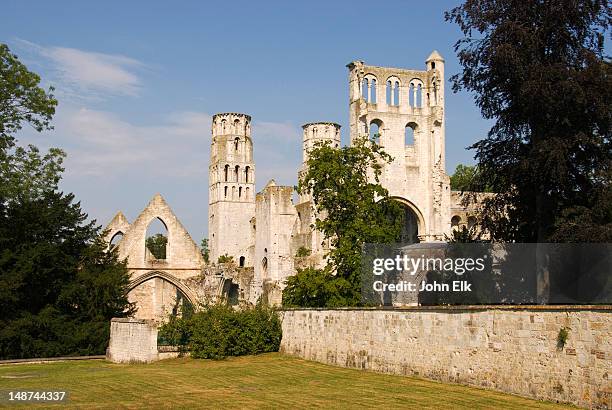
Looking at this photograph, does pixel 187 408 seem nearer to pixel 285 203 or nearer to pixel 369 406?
pixel 369 406

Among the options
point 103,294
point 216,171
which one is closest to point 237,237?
point 216,171

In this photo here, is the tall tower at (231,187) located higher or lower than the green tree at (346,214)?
higher

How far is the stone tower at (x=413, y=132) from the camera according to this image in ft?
138

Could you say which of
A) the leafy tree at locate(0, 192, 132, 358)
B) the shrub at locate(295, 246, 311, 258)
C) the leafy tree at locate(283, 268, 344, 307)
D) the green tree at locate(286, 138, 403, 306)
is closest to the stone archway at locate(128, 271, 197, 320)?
the shrub at locate(295, 246, 311, 258)

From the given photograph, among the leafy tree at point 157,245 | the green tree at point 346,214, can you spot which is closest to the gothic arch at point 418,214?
the green tree at point 346,214

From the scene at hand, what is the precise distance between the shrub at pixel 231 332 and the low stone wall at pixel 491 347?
135 inches

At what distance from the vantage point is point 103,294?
30266 mm

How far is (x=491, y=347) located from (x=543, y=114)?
9.32 metres

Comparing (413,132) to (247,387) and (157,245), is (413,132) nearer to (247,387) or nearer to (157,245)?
(247,387)

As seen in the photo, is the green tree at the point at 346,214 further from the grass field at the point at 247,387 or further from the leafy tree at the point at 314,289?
the grass field at the point at 247,387

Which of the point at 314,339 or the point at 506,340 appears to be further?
the point at 314,339

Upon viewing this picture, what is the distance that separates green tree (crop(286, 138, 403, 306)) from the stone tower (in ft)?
45.8

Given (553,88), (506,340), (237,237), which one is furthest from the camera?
(237,237)

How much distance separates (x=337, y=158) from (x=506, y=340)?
13.4 metres
